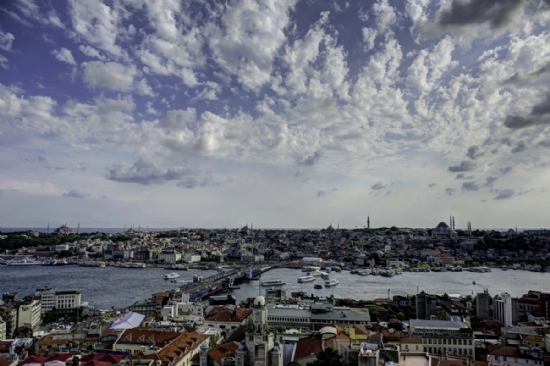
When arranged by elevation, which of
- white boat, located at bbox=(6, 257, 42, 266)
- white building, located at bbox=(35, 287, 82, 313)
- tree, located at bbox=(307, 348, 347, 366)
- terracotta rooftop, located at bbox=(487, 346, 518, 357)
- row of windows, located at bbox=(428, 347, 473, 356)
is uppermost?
tree, located at bbox=(307, 348, 347, 366)

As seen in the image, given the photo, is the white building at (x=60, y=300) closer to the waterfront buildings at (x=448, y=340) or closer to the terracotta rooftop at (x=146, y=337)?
the terracotta rooftop at (x=146, y=337)

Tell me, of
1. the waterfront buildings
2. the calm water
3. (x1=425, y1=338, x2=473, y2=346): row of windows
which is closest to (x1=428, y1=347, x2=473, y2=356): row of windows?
the waterfront buildings

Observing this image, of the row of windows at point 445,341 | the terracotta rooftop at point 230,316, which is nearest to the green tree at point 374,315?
the terracotta rooftop at point 230,316

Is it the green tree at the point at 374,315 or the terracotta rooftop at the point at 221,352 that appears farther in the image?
the green tree at the point at 374,315

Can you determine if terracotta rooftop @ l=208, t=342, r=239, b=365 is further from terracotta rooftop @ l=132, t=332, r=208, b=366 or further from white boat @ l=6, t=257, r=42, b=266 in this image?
white boat @ l=6, t=257, r=42, b=266

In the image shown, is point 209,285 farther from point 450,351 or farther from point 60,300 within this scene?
point 450,351

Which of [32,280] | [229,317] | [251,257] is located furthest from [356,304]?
[251,257]
